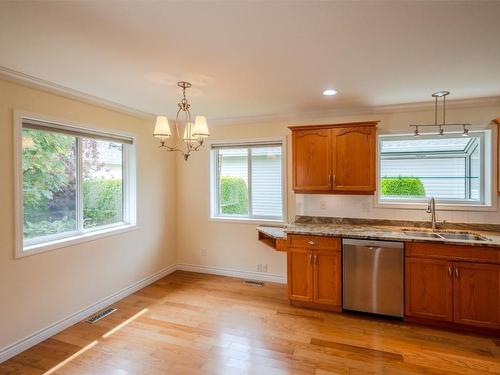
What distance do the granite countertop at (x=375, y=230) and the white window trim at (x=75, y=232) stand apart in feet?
6.03

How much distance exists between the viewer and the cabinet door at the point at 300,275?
3.40 meters

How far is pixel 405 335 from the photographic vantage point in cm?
284

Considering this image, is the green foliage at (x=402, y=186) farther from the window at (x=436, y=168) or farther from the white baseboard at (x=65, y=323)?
the white baseboard at (x=65, y=323)

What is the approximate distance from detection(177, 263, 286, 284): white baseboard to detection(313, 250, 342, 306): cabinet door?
934mm

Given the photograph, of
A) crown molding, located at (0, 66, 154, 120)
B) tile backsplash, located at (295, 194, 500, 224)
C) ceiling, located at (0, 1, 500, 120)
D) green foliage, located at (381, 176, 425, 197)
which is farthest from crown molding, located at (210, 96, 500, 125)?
crown molding, located at (0, 66, 154, 120)

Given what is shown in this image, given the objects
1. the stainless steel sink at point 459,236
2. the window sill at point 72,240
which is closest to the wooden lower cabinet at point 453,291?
the stainless steel sink at point 459,236

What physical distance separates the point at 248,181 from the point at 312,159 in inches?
46.3

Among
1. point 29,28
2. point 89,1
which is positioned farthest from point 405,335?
point 29,28

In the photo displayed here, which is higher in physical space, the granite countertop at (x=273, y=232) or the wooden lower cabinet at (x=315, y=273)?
the granite countertop at (x=273, y=232)

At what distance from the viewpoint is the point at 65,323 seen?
2979mm

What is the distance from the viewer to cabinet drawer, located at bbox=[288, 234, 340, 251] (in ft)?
10.8

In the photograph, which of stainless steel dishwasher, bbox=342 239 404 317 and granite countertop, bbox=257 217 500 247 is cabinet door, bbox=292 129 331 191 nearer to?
granite countertop, bbox=257 217 500 247

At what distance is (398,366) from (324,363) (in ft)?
1.98

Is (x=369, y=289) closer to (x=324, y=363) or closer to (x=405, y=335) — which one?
(x=405, y=335)
